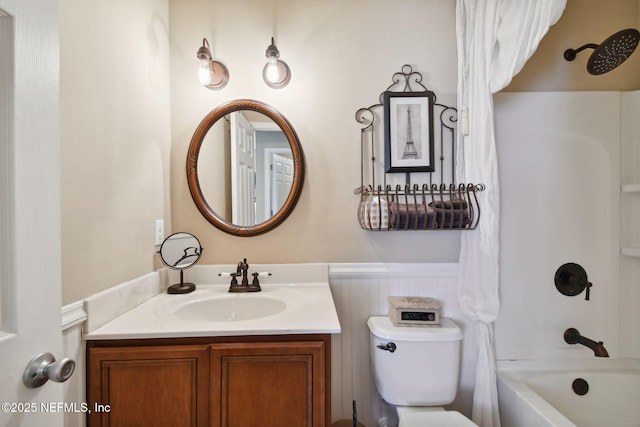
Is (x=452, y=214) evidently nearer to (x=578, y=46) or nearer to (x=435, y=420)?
(x=435, y=420)

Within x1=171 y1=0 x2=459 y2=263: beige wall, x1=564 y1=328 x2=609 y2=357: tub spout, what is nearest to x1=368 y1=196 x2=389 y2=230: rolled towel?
x1=171 y1=0 x2=459 y2=263: beige wall

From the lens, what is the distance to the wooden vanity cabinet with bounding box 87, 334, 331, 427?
2.98 feet

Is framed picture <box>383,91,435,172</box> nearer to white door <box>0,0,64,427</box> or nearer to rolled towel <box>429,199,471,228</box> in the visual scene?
rolled towel <box>429,199,471,228</box>

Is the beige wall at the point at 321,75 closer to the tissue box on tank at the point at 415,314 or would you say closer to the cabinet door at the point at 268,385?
the tissue box on tank at the point at 415,314

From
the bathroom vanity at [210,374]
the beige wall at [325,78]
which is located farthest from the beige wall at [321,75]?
the bathroom vanity at [210,374]

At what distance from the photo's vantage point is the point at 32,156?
553mm

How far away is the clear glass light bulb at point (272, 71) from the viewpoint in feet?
4.52

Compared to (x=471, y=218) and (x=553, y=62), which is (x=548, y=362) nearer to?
(x=471, y=218)

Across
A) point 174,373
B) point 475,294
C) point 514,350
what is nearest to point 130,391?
point 174,373

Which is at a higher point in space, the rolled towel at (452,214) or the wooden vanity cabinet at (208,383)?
the rolled towel at (452,214)

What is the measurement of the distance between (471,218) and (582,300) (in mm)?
750

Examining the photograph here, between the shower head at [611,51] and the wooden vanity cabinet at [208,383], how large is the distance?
1774 millimetres

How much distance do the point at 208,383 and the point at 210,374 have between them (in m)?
0.03

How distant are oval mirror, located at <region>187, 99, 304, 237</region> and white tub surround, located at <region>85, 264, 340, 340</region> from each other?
276 mm
